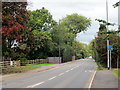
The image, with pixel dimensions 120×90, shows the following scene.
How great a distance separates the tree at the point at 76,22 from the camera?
88.2m

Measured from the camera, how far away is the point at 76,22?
89875 mm

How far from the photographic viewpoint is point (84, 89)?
13.5 meters

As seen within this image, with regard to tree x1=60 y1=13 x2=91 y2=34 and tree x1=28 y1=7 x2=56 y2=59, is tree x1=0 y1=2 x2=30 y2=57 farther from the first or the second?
tree x1=60 y1=13 x2=91 y2=34

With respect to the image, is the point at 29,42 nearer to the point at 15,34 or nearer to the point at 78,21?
the point at 15,34

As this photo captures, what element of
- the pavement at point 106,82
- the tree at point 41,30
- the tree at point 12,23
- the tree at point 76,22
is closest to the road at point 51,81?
the pavement at point 106,82

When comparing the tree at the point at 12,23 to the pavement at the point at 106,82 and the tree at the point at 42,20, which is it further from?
the tree at the point at 42,20

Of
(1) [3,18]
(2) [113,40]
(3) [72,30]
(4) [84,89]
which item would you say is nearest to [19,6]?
(1) [3,18]

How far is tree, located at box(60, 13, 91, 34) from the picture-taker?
88250 mm

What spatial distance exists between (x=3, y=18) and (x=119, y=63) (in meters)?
19.6

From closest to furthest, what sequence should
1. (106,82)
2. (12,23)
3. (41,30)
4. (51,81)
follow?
1. (106,82)
2. (51,81)
3. (12,23)
4. (41,30)

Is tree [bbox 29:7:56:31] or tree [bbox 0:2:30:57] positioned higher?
tree [bbox 29:7:56:31]

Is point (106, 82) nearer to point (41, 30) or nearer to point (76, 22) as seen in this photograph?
point (41, 30)

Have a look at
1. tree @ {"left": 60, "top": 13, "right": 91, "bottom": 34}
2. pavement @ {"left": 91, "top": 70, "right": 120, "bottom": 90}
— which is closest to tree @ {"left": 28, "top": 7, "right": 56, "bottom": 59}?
tree @ {"left": 60, "top": 13, "right": 91, "bottom": 34}

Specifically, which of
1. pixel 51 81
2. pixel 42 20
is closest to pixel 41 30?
pixel 42 20
